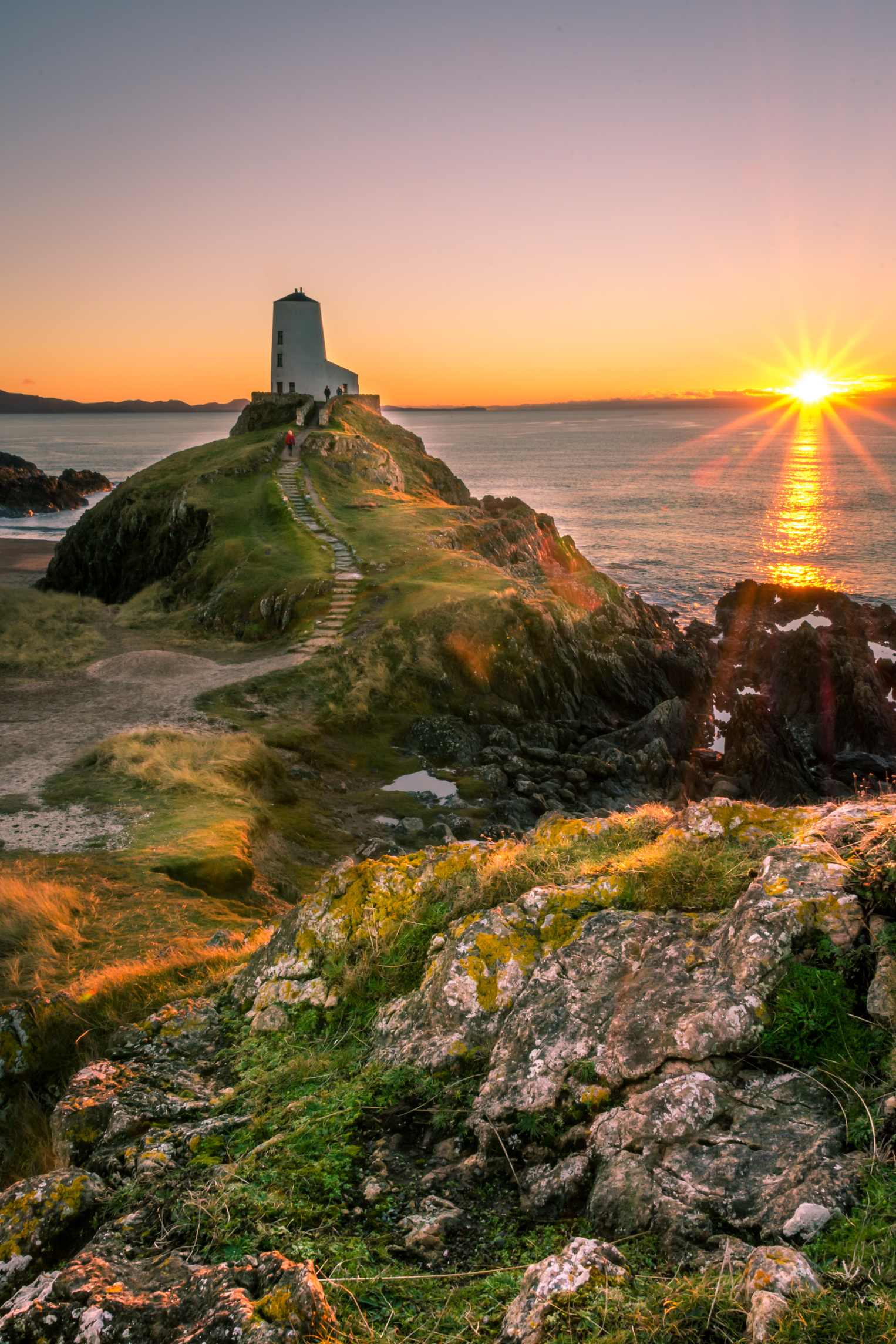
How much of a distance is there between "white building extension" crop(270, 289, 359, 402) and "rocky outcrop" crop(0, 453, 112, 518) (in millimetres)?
39146

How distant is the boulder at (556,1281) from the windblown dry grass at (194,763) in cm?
1423

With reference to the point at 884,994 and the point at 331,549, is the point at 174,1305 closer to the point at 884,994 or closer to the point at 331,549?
the point at 884,994

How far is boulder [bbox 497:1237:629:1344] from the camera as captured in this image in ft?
10.9

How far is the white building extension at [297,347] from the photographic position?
6538cm

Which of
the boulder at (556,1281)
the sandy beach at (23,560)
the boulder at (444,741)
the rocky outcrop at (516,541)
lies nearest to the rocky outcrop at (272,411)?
the rocky outcrop at (516,541)

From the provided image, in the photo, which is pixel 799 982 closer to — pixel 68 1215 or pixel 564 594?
pixel 68 1215

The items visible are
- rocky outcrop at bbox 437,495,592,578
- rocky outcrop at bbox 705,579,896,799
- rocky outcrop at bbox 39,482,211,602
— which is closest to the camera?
rocky outcrop at bbox 705,579,896,799

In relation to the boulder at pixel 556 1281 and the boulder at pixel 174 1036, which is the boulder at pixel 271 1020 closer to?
the boulder at pixel 174 1036

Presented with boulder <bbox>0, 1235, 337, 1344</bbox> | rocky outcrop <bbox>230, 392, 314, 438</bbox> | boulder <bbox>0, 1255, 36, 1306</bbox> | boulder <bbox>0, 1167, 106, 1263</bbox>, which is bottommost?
boulder <bbox>0, 1255, 36, 1306</bbox>

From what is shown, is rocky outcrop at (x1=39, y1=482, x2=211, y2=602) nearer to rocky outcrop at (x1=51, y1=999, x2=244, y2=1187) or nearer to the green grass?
the green grass

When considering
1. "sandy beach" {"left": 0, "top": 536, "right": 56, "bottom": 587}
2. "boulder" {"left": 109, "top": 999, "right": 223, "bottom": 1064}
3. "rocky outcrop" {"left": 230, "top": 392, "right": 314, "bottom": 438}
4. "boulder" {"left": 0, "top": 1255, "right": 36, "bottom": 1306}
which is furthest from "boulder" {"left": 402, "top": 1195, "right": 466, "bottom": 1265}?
"rocky outcrop" {"left": 230, "top": 392, "right": 314, "bottom": 438}

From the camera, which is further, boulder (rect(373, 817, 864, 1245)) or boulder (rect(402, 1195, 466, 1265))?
boulder (rect(402, 1195, 466, 1265))

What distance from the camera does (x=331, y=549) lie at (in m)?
36.5

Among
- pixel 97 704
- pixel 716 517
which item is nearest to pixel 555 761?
pixel 97 704
